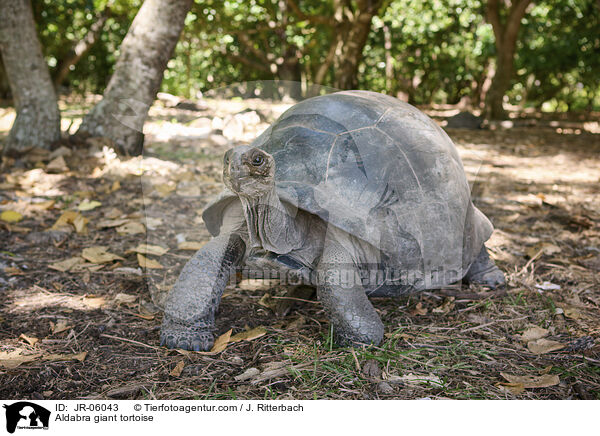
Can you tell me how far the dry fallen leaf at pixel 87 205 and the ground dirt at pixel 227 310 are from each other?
0.05ft

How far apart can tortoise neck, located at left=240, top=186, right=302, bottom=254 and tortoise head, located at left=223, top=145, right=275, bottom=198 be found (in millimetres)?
80

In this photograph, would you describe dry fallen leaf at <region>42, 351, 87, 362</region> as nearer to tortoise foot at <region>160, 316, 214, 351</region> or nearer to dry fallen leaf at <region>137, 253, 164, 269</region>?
tortoise foot at <region>160, 316, 214, 351</region>

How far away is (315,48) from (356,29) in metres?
4.17

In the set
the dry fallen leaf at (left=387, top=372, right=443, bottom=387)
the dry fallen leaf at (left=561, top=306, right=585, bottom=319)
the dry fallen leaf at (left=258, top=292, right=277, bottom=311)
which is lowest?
the dry fallen leaf at (left=258, top=292, right=277, bottom=311)

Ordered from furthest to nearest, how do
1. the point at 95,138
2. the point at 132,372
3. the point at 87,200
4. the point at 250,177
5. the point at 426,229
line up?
the point at 95,138, the point at 87,200, the point at 426,229, the point at 132,372, the point at 250,177

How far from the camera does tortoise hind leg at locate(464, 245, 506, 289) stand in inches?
117

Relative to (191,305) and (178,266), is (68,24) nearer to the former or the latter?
(178,266)

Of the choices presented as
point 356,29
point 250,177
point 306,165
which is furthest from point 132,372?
point 356,29

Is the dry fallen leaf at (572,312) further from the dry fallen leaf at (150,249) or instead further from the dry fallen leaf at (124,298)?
the dry fallen leaf at (150,249)

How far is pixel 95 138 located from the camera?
5273mm

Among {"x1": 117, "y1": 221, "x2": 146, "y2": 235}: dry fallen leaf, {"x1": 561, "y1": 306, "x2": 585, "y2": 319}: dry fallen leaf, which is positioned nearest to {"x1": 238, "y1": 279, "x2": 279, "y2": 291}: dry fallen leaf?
{"x1": 117, "y1": 221, "x2": 146, "y2": 235}: dry fallen leaf

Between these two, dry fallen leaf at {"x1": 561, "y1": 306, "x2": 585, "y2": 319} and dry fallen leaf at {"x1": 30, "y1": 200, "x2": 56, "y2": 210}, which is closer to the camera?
dry fallen leaf at {"x1": 561, "y1": 306, "x2": 585, "y2": 319}

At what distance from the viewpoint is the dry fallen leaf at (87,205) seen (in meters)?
4.01
